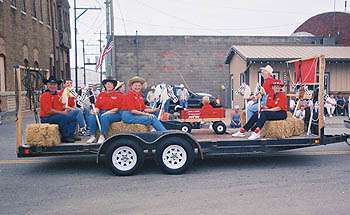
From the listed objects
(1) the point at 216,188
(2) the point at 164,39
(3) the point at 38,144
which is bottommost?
(1) the point at 216,188

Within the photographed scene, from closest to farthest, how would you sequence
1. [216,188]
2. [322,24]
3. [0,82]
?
1. [216,188]
2. [0,82]
3. [322,24]

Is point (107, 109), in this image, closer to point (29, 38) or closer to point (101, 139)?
point (101, 139)

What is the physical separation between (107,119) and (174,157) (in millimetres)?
1456

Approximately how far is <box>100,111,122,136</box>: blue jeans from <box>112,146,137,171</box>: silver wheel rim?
63cm

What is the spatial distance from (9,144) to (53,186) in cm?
514

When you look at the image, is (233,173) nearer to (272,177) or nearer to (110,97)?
(272,177)

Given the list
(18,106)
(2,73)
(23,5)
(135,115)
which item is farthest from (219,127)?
(23,5)

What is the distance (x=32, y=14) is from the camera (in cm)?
2314

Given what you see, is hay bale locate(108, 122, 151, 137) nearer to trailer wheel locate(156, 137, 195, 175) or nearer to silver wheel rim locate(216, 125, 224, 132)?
trailer wheel locate(156, 137, 195, 175)

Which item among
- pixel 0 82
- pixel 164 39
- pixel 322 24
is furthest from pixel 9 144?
pixel 322 24

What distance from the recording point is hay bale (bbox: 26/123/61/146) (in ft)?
22.4

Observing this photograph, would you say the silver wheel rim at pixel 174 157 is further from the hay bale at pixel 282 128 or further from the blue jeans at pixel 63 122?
the blue jeans at pixel 63 122

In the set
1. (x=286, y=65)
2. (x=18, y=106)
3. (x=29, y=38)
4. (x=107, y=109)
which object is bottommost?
(x=107, y=109)

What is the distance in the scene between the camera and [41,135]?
684 cm
